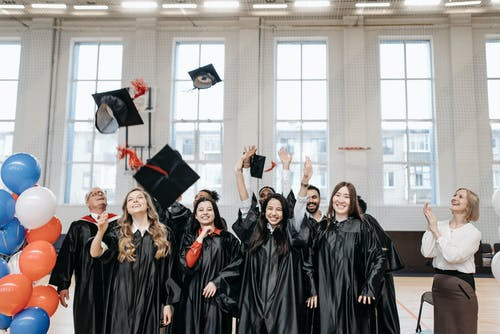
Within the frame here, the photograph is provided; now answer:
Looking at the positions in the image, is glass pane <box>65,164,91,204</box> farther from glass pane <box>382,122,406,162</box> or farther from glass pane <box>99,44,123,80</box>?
glass pane <box>382,122,406,162</box>

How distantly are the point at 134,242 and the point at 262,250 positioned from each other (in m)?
0.95

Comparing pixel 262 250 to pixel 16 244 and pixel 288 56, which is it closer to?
pixel 16 244

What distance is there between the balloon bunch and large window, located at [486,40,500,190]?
10635mm

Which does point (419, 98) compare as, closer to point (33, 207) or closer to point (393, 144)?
point (393, 144)

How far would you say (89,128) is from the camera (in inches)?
449

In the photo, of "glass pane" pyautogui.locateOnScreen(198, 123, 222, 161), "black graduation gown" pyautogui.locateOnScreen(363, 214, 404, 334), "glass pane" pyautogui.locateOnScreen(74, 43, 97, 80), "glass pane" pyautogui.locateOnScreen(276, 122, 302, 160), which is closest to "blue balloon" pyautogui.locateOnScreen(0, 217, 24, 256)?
"black graduation gown" pyautogui.locateOnScreen(363, 214, 404, 334)

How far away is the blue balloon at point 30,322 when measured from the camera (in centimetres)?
317

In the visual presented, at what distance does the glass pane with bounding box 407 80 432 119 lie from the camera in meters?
10.9

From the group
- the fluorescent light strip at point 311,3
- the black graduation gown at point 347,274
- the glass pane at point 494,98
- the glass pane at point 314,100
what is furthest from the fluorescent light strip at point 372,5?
the black graduation gown at point 347,274

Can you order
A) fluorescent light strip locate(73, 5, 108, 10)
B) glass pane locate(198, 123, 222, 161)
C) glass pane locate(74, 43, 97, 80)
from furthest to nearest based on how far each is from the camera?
glass pane locate(74, 43, 97, 80), glass pane locate(198, 123, 222, 161), fluorescent light strip locate(73, 5, 108, 10)

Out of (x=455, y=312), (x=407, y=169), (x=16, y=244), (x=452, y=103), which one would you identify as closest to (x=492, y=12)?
(x=452, y=103)

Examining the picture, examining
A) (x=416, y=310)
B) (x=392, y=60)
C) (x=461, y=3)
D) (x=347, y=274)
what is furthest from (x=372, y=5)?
(x=347, y=274)

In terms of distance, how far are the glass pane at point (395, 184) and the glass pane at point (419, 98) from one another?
61.6 inches

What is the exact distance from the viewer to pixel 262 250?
299cm
